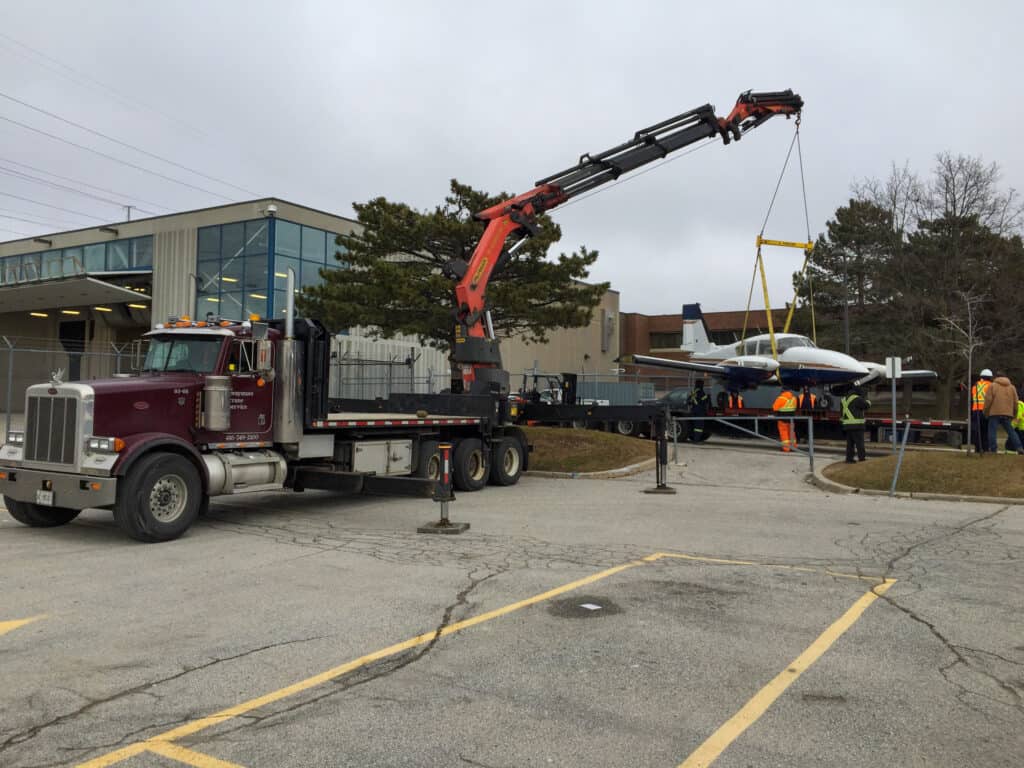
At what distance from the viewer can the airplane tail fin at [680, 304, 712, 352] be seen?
3278 centimetres

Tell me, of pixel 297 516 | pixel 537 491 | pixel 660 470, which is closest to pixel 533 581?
pixel 297 516

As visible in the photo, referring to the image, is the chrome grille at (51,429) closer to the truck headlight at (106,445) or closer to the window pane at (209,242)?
the truck headlight at (106,445)

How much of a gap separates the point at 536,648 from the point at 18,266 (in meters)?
41.9

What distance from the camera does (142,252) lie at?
34656mm

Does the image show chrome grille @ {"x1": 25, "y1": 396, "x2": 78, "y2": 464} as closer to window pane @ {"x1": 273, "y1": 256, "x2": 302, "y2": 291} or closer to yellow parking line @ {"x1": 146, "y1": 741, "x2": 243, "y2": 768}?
yellow parking line @ {"x1": 146, "y1": 741, "x2": 243, "y2": 768}

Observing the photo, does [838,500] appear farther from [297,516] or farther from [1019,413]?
[297,516]

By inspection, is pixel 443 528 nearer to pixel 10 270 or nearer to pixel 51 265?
pixel 51 265

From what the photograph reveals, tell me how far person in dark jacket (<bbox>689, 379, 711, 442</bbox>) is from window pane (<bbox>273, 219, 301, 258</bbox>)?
1674 centimetres

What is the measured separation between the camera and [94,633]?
17.7 ft

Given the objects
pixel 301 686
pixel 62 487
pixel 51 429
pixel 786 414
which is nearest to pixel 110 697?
pixel 301 686

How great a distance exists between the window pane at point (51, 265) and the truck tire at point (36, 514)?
1299 inches

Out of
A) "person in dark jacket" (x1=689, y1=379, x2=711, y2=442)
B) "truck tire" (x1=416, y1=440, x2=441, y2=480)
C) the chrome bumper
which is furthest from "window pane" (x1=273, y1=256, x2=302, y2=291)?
the chrome bumper

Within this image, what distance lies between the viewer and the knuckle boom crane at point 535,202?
15.9 m

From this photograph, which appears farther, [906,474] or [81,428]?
[906,474]
